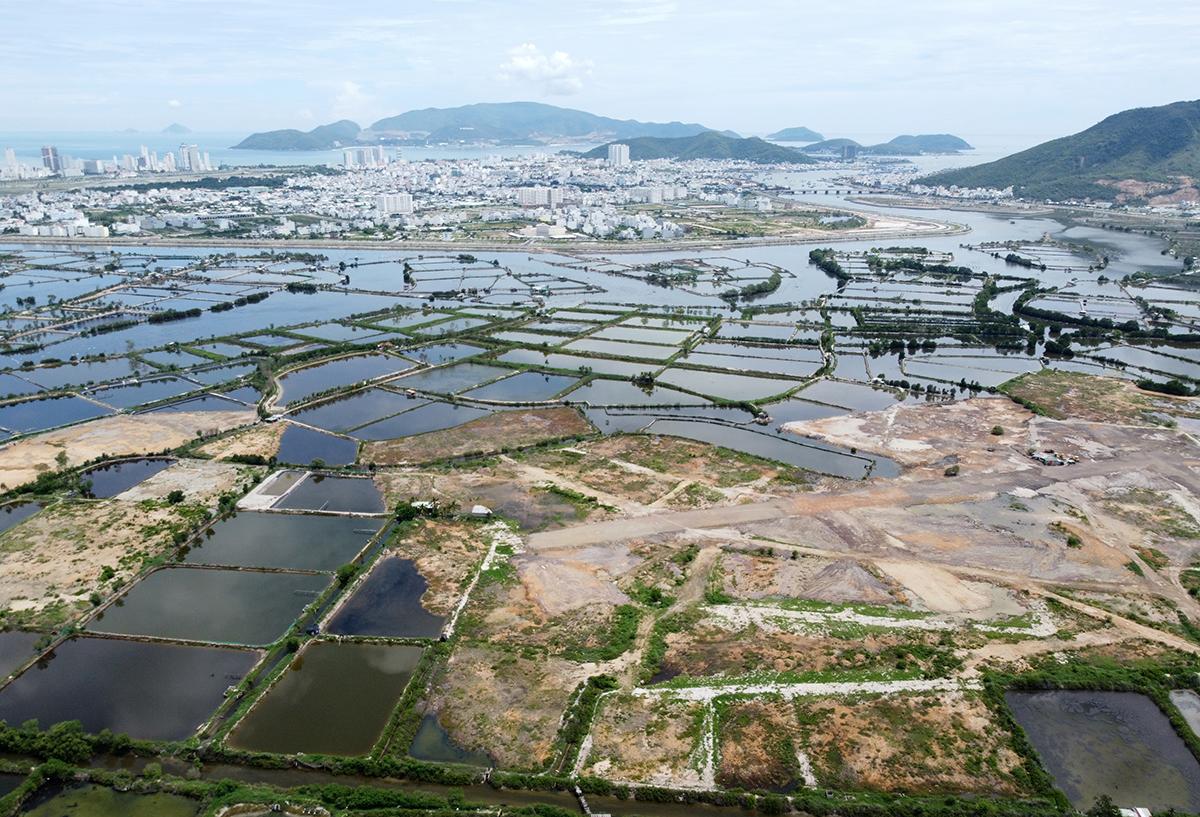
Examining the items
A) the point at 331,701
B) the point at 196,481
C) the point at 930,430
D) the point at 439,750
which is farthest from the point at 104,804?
the point at 930,430

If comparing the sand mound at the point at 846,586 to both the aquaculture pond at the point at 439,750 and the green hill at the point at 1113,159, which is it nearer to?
the aquaculture pond at the point at 439,750

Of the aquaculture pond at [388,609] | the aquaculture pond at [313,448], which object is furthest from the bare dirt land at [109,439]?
the aquaculture pond at [388,609]

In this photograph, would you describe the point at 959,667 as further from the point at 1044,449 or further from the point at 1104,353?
the point at 1104,353

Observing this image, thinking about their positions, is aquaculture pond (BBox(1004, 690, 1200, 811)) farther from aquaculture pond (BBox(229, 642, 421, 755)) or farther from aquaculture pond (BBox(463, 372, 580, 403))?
aquaculture pond (BBox(463, 372, 580, 403))

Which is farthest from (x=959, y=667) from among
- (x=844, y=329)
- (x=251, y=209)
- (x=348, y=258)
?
(x=251, y=209)

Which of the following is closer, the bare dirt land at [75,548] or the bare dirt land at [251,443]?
the bare dirt land at [75,548]

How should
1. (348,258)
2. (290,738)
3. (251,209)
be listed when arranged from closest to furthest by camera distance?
(290,738) < (348,258) < (251,209)
